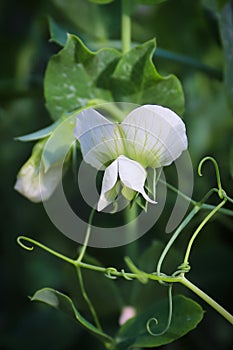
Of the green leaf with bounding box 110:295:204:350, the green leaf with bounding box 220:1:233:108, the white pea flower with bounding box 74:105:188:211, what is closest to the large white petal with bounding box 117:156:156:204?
the white pea flower with bounding box 74:105:188:211

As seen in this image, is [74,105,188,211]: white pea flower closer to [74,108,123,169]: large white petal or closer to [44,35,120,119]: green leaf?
[74,108,123,169]: large white petal

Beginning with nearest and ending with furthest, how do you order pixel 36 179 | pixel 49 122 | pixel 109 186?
pixel 109 186, pixel 36 179, pixel 49 122

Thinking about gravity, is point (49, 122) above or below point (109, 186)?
below

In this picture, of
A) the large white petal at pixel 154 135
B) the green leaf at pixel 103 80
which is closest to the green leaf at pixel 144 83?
the green leaf at pixel 103 80

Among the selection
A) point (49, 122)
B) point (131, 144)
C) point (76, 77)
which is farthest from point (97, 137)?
point (49, 122)

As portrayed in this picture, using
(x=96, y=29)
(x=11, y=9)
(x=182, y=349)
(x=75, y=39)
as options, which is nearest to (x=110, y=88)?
(x=75, y=39)

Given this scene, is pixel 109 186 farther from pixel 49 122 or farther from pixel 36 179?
A: pixel 49 122

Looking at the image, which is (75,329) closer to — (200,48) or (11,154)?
(11,154)
